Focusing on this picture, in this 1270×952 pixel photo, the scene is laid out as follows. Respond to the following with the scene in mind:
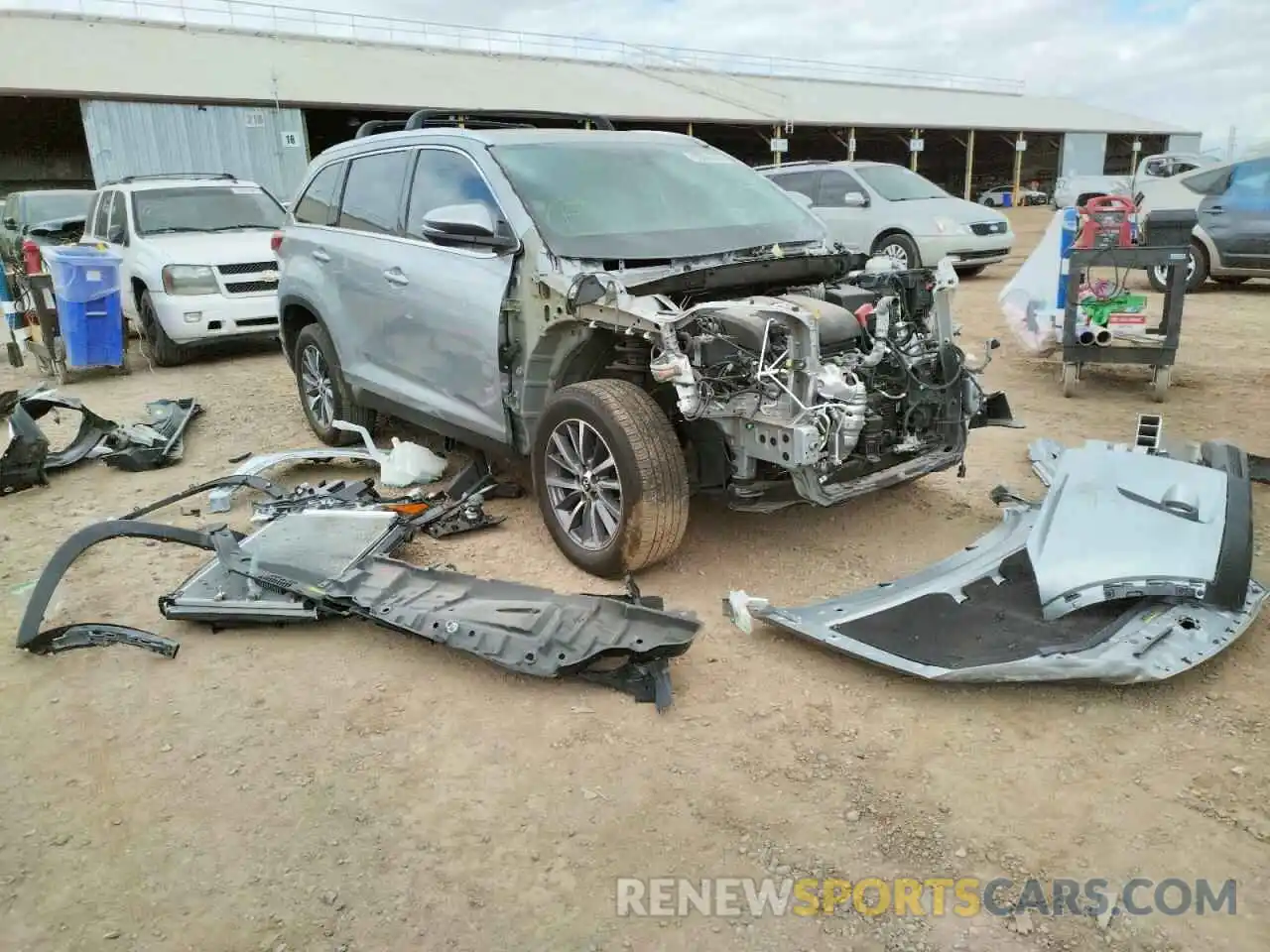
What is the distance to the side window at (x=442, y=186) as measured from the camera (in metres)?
4.52

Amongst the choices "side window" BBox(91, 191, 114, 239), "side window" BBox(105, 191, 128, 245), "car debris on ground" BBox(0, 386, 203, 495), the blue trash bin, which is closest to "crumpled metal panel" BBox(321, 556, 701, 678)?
"car debris on ground" BBox(0, 386, 203, 495)

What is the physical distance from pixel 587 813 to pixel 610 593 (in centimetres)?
137

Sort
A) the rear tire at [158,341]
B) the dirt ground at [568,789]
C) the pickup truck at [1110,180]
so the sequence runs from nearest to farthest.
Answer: the dirt ground at [568,789] → the rear tire at [158,341] → the pickup truck at [1110,180]

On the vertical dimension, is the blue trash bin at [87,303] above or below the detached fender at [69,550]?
above

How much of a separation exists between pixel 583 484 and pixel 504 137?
1.88 m

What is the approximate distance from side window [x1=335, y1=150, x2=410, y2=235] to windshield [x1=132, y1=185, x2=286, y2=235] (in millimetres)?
4913

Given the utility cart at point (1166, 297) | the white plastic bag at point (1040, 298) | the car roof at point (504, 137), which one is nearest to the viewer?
the car roof at point (504, 137)

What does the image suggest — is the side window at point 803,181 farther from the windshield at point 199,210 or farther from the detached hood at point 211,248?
the detached hood at point 211,248

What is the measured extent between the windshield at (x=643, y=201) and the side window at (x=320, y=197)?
5.48ft

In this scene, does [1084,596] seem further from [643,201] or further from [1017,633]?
[643,201]

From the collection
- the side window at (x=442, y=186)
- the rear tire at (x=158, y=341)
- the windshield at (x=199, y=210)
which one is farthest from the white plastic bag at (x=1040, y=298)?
the rear tire at (x=158, y=341)

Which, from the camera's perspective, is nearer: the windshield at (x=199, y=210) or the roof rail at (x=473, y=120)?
the roof rail at (x=473, y=120)

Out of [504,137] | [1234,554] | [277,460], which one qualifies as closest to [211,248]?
[277,460]

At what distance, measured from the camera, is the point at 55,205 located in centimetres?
1370
